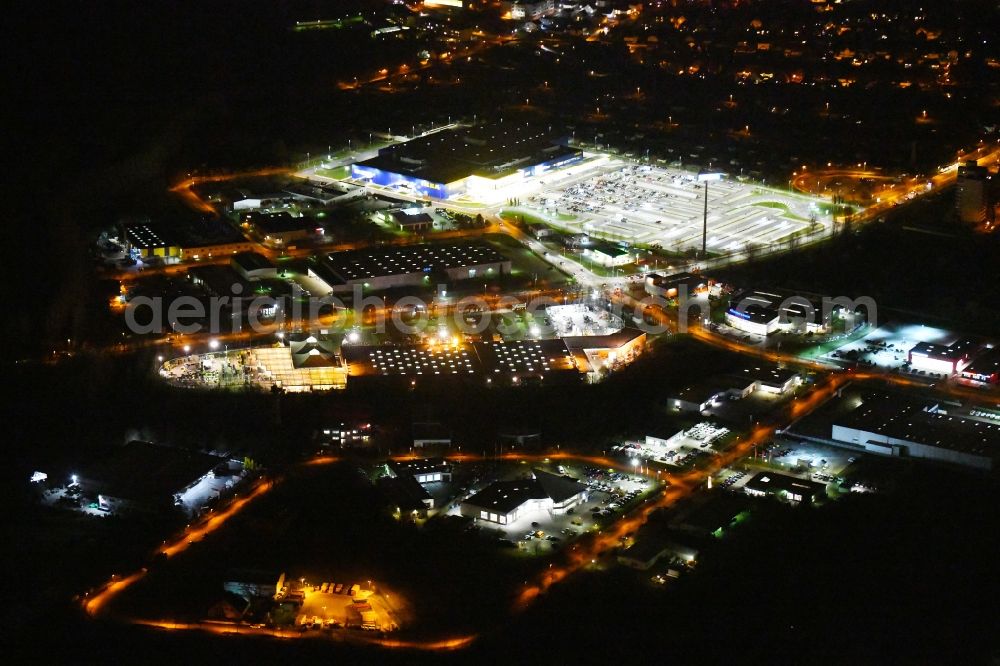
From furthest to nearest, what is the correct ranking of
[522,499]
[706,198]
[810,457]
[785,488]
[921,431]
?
[706,198], [921,431], [810,457], [785,488], [522,499]

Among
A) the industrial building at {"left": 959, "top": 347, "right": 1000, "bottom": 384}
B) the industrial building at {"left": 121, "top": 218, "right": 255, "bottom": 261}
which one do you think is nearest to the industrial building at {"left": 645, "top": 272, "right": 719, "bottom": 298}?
the industrial building at {"left": 959, "top": 347, "right": 1000, "bottom": 384}

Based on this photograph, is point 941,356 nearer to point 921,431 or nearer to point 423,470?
point 921,431

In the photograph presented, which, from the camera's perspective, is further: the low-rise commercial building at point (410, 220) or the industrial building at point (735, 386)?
the low-rise commercial building at point (410, 220)

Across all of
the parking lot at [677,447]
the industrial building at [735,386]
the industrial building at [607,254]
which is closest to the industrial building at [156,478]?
the parking lot at [677,447]

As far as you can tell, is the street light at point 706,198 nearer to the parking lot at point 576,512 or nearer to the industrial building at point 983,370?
the industrial building at point 983,370

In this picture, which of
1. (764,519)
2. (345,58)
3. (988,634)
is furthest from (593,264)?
(345,58)

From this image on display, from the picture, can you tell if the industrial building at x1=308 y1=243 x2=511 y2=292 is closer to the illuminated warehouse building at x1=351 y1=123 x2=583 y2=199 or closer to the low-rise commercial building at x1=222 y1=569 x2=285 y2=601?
the illuminated warehouse building at x1=351 y1=123 x2=583 y2=199

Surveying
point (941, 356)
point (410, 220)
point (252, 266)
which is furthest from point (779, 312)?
point (252, 266)
